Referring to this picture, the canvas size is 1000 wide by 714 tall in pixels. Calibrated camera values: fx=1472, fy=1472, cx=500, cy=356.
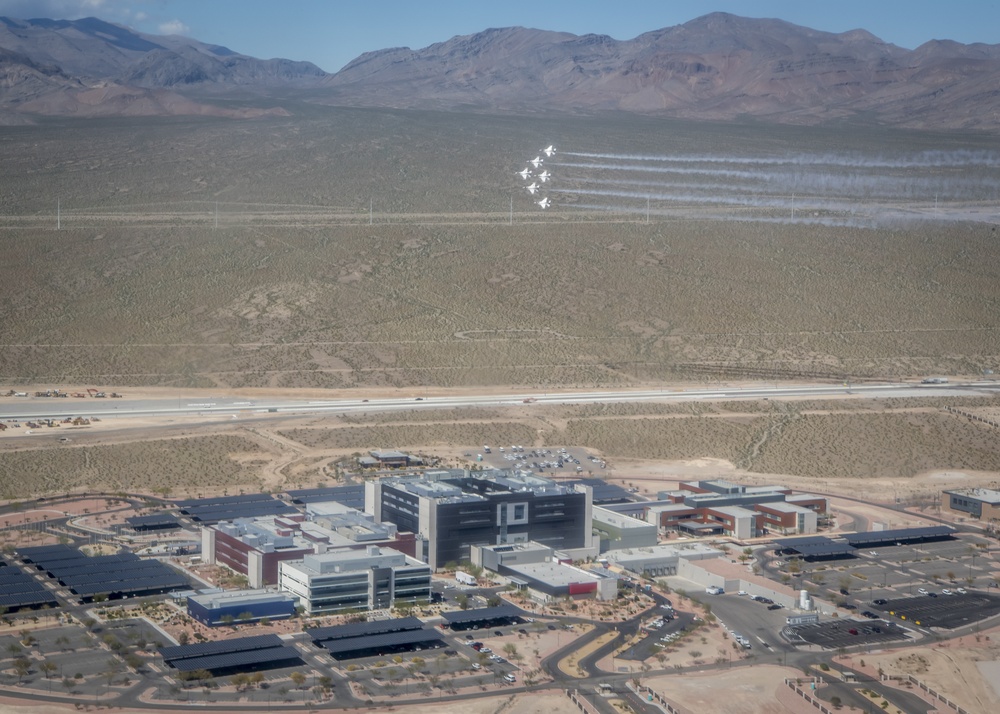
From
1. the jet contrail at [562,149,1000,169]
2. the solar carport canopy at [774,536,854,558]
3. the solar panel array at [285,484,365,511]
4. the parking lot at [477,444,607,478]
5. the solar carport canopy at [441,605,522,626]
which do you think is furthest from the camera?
the jet contrail at [562,149,1000,169]

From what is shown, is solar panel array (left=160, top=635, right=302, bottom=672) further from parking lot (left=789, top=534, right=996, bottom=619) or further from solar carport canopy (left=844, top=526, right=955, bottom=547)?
solar carport canopy (left=844, top=526, right=955, bottom=547)

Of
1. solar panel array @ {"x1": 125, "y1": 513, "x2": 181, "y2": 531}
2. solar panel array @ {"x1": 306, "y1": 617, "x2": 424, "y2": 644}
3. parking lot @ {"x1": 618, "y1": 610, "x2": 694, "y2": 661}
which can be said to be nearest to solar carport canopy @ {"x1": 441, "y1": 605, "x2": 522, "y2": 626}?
solar panel array @ {"x1": 306, "y1": 617, "x2": 424, "y2": 644}

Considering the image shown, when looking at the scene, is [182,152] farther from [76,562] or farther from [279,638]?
[279,638]

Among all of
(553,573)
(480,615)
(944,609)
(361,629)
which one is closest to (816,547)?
(944,609)

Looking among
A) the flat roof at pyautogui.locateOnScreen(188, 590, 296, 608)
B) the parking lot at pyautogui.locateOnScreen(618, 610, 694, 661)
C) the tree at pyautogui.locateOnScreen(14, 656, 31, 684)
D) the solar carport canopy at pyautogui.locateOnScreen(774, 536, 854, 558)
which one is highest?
the flat roof at pyautogui.locateOnScreen(188, 590, 296, 608)

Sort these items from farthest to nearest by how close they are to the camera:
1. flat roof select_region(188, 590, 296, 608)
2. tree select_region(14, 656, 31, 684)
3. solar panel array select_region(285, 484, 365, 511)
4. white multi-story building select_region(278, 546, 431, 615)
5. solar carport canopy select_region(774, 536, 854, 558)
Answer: solar panel array select_region(285, 484, 365, 511)
solar carport canopy select_region(774, 536, 854, 558)
white multi-story building select_region(278, 546, 431, 615)
flat roof select_region(188, 590, 296, 608)
tree select_region(14, 656, 31, 684)

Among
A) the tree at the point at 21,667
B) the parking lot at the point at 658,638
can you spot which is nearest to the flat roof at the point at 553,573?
→ the parking lot at the point at 658,638

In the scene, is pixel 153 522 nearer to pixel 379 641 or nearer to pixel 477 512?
pixel 477 512

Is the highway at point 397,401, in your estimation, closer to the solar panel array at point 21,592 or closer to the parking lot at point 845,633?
the solar panel array at point 21,592
